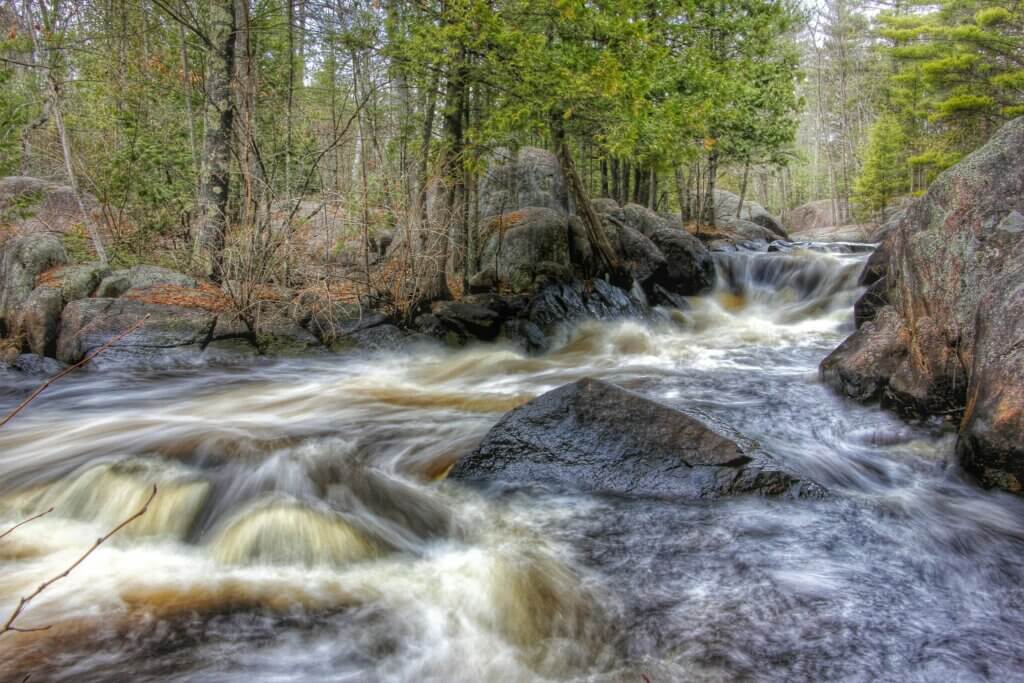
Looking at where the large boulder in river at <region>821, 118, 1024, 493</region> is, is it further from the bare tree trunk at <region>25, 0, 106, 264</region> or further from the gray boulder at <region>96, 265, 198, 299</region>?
the bare tree trunk at <region>25, 0, 106, 264</region>

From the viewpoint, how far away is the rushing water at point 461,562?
10.1ft

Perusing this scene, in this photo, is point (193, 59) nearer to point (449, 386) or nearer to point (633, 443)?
point (449, 386)

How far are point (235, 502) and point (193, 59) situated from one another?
16.5 metres

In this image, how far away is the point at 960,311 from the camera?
5977 mm

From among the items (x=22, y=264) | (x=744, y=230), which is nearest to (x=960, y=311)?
(x=22, y=264)

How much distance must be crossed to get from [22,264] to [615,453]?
9.95m

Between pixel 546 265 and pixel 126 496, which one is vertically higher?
pixel 546 265

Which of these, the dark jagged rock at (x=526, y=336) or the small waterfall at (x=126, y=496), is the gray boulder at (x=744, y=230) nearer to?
the dark jagged rock at (x=526, y=336)

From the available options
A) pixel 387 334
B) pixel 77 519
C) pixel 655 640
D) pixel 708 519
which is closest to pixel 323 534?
pixel 77 519

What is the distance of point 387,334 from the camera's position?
10039 mm

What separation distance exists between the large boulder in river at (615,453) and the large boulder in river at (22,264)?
8.36 meters

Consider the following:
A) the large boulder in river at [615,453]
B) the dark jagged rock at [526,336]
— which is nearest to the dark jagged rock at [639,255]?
the dark jagged rock at [526,336]

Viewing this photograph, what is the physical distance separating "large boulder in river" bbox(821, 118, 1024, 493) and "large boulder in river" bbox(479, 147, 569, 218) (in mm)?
7849

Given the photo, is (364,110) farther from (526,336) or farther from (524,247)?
(526,336)
